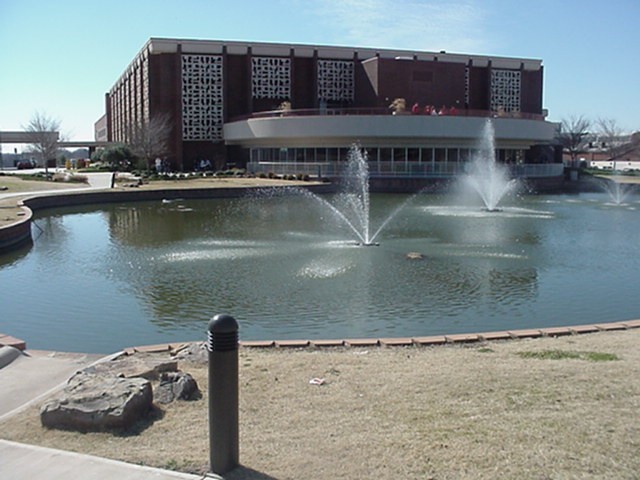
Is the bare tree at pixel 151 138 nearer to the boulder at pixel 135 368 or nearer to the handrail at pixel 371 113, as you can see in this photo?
the handrail at pixel 371 113

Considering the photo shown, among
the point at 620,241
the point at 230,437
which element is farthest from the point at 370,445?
the point at 620,241

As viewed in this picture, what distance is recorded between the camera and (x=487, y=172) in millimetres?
54375

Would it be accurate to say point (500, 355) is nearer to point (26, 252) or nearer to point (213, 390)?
point (213, 390)

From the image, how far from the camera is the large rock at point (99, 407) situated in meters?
5.55

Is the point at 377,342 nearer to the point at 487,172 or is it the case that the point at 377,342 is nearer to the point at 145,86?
the point at 487,172

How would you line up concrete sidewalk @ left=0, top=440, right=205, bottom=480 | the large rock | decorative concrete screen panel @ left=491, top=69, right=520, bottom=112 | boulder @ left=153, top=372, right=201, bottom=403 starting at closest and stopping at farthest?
concrete sidewalk @ left=0, top=440, right=205, bottom=480 < the large rock < boulder @ left=153, top=372, right=201, bottom=403 < decorative concrete screen panel @ left=491, top=69, right=520, bottom=112

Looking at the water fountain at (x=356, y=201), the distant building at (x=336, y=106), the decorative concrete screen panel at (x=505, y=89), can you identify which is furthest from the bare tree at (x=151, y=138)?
the decorative concrete screen panel at (x=505, y=89)

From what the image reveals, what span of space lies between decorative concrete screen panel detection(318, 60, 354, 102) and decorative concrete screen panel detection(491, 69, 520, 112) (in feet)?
49.8

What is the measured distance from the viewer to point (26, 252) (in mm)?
21016

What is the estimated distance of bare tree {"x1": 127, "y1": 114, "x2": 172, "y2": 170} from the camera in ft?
187

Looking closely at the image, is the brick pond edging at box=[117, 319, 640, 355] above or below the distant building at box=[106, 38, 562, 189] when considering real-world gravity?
below

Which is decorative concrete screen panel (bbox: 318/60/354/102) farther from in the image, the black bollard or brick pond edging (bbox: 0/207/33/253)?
the black bollard

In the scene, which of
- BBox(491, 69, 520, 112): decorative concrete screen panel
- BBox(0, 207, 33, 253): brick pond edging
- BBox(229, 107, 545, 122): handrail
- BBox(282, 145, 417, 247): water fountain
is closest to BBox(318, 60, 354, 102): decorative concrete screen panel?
BBox(229, 107, 545, 122): handrail

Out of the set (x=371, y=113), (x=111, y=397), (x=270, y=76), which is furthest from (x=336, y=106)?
(x=111, y=397)
